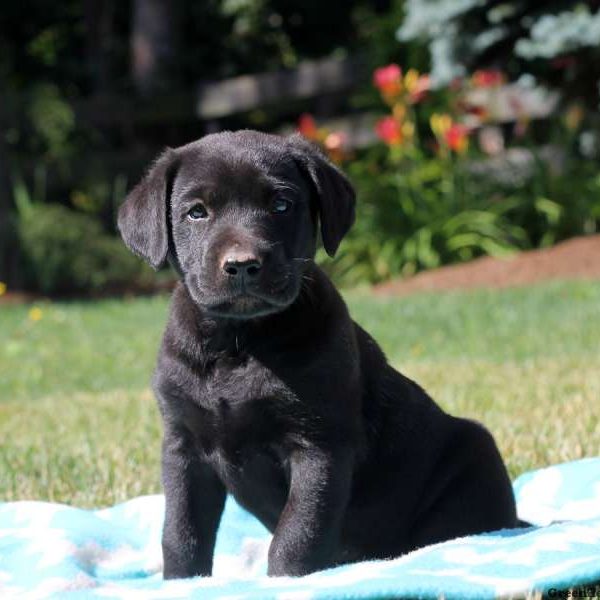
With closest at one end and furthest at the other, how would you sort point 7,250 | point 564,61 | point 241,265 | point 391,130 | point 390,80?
point 241,265
point 564,61
point 390,80
point 391,130
point 7,250

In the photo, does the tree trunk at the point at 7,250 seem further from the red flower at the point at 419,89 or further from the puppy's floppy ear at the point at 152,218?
the puppy's floppy ear at the point at 152,218

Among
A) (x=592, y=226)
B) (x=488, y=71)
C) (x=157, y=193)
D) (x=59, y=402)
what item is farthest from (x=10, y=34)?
(x=157, y=193)

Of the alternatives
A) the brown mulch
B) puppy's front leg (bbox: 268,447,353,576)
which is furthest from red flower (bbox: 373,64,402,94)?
puppy's front leg (bbox: 268,447,353,576)

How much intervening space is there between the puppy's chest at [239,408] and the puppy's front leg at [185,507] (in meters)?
0.11

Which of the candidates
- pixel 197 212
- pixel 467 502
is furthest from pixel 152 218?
pixel 467 502

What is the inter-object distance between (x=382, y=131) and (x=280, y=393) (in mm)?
8124

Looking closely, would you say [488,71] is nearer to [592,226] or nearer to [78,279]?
[592,226]

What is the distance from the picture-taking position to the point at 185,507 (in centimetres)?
295

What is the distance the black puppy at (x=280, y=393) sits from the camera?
275 centimetres

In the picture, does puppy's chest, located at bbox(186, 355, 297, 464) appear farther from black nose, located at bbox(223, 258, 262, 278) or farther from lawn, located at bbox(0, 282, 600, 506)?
lawn, located at bbox(0, 282, 600, 506)

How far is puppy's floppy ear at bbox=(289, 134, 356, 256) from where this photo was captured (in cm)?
299

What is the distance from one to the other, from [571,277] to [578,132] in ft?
6.43

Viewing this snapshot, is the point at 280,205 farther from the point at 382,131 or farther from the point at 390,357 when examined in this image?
the point at 382,131

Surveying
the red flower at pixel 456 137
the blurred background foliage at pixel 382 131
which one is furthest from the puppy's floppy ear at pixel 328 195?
the red flower at pixel 456 137
